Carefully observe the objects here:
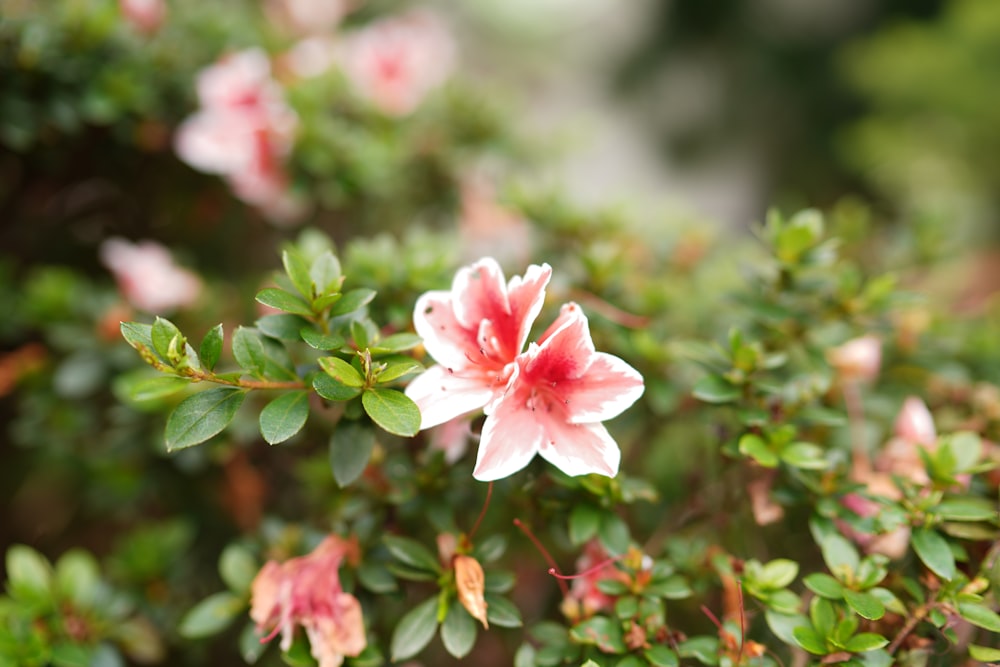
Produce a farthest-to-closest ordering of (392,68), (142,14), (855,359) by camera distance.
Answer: (392,68), (142,14), (855,359)

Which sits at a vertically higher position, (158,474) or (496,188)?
(496,188)

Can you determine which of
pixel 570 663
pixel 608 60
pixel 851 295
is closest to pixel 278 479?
pixel 570 663

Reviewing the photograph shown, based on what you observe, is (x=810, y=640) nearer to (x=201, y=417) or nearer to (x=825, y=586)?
(x=825, y=586)

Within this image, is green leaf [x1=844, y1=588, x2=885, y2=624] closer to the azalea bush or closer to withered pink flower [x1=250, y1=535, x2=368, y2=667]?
the azalea bush

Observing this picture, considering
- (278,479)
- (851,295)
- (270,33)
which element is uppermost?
(270,33)

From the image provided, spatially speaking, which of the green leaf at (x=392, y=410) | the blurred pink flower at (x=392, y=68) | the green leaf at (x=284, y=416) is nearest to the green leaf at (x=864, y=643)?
the green leaf at (x=392, y=410)

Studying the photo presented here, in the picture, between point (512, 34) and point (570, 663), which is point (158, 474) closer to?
point (570, 663)

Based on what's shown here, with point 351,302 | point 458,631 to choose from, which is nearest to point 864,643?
point 458,631
